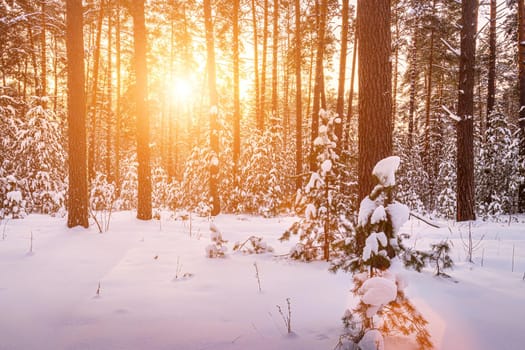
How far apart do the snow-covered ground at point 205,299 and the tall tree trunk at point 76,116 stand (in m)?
1.20

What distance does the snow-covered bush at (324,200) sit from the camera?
451 centimetres

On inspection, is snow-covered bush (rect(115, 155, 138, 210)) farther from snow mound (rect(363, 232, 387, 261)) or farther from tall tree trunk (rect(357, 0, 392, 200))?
snow mound (rect(363, 232, 387, 261))

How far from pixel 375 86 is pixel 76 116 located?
229 inches

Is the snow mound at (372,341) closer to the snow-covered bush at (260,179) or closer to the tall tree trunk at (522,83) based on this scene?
A: the snow-covered bush at (260,179)

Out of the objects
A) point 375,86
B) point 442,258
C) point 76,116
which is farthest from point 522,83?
point 76,116

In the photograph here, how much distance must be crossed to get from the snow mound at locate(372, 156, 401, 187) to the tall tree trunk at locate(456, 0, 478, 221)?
7202 mm

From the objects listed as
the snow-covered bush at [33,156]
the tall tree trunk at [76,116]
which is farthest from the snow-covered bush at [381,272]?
the snow-covered bush at [33,156]

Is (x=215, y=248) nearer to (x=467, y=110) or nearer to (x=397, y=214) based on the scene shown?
(x=397, y=214)

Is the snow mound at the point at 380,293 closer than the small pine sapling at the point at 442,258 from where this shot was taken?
Yes

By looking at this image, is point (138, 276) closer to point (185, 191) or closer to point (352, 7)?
point (185, 191)

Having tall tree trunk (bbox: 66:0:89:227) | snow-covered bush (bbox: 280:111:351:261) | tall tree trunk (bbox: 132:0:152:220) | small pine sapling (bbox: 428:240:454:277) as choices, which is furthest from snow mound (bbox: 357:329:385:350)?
tall tree trunk (bbox: 132:0:152:220)

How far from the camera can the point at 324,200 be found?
457 cm

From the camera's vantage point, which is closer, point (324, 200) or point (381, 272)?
point (381, 272)

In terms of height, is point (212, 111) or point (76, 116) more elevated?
point (212, 111)
